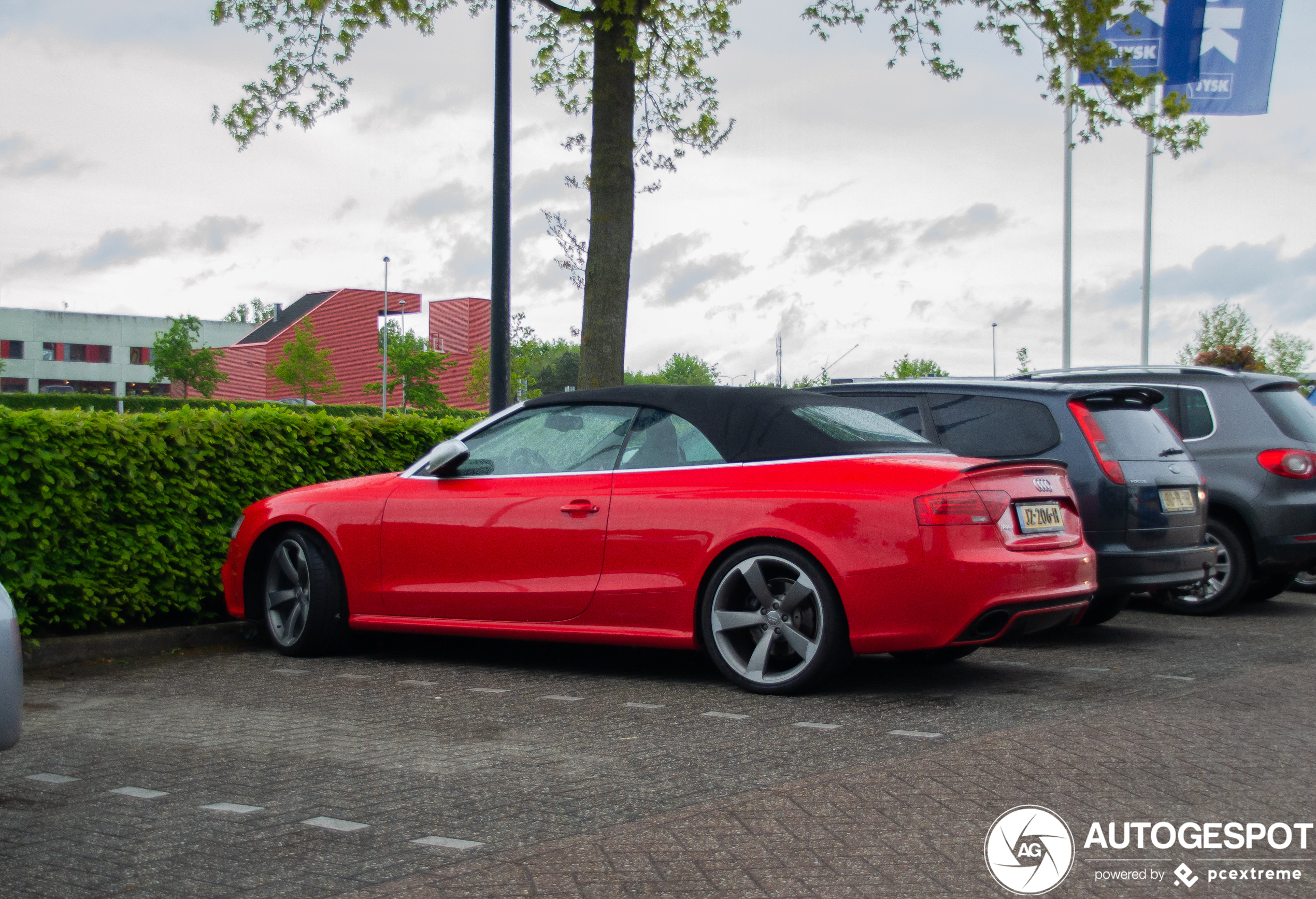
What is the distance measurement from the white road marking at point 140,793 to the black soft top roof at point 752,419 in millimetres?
2976

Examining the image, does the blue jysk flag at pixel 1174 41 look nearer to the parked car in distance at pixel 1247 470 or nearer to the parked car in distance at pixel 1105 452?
the parked car in distance at pixel 1247 470

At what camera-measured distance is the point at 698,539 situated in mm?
6027

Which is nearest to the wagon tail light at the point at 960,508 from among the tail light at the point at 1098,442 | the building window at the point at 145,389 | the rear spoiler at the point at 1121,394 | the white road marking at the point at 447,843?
the tail light at the point at 1098,442

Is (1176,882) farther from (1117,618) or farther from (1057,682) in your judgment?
(1117,618)

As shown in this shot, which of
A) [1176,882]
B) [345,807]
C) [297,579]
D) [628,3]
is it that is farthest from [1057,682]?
[628,3]

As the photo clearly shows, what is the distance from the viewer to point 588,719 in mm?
5477

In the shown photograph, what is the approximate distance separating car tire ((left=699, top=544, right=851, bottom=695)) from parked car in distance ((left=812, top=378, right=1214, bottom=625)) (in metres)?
2.25

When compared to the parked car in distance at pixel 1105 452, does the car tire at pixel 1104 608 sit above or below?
below

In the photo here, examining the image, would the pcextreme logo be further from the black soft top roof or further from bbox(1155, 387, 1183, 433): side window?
bbox(1155, 387, 1183, 433): side window

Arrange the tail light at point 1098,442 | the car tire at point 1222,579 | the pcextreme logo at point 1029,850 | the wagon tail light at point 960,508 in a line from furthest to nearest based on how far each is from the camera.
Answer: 1. the car tire at point 1222,579
2. the tail light at point 1098,442
3. the wagon tail light at point 960,508
4. the pcextreme logo at point 1029,850

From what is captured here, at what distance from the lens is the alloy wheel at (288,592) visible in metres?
7.26

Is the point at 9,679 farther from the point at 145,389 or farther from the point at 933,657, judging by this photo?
the point at 145,389

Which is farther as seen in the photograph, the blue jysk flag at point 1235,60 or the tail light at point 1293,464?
the blue jysk flag at point 1235,60

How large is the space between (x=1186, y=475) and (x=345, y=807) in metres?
5.90
